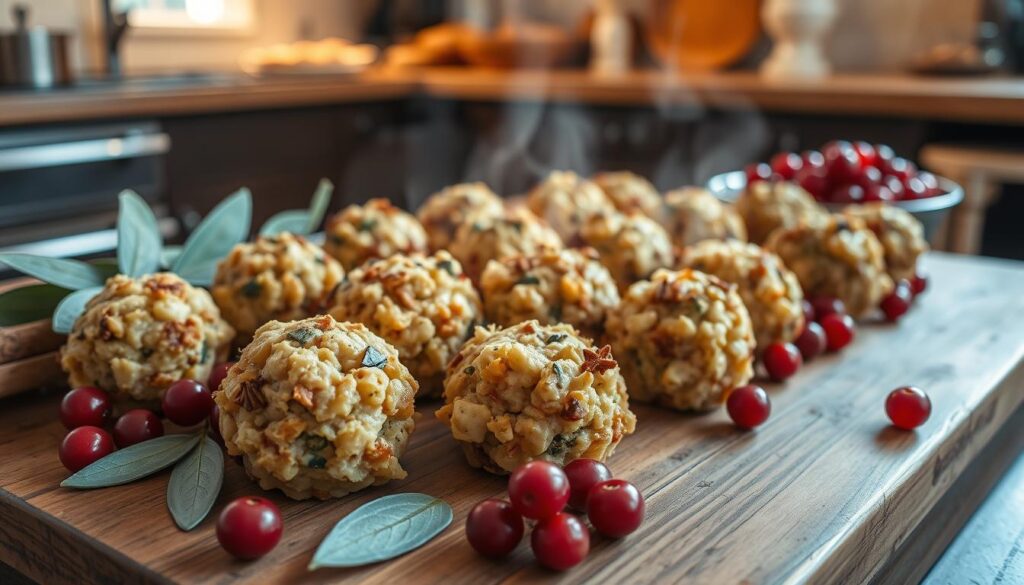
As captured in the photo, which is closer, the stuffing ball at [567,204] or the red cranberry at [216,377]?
the red cranberry at [216,377]

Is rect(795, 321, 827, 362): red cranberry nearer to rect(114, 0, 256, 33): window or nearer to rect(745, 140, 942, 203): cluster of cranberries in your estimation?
rect(745, 140, 942, 203): cluster of cranberries

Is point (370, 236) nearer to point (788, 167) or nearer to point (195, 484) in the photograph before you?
point (195, 484)

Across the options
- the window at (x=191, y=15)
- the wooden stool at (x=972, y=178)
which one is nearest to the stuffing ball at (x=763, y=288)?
the wooden stool at (x=972, y=178)

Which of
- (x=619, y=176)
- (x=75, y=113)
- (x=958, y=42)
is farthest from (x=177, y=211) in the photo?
(x=958, y=42)

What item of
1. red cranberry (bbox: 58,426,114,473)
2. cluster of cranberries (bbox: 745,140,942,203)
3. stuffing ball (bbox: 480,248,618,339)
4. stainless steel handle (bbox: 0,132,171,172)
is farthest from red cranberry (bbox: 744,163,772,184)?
stainless steel handle (bbox: 0,132,171,172)

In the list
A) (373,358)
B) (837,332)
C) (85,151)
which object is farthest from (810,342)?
(85,151)

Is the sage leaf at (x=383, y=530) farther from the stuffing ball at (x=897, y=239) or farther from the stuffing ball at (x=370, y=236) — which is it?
the stuffing ball at (x=897, y=239)
